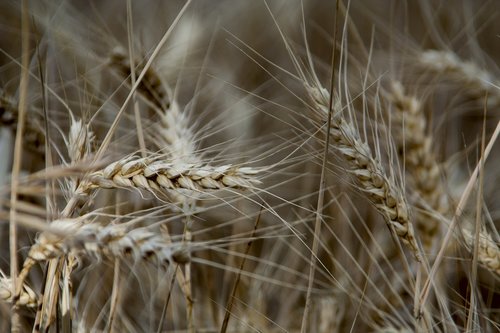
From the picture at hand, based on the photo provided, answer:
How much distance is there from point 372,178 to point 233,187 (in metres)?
0.21

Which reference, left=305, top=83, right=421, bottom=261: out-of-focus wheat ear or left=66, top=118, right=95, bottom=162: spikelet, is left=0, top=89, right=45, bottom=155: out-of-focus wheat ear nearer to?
left=66, top=118, right=95, bottom=162: spikelet

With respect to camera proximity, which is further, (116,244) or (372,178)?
(372,178)

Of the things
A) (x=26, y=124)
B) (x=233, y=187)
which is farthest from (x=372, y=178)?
(x=26, y=124)

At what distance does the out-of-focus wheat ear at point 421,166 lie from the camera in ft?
4.13

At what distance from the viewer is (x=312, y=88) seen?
0.97m

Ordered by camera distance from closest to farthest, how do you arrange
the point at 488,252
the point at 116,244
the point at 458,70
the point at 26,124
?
the point at 116,244 → the point at 488,252 → the point at 26,124 → the point at 458,70

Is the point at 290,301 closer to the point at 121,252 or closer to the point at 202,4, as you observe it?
the point at 121,252

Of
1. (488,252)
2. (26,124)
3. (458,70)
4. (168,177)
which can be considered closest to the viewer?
(168,177)

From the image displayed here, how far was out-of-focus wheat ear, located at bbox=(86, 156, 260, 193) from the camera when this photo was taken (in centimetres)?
84

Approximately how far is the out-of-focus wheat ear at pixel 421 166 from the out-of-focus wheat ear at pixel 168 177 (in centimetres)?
51

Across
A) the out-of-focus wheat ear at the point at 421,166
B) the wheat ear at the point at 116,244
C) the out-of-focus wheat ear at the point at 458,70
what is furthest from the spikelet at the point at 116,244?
the out-of-focus wheat ear at the point at 458,70

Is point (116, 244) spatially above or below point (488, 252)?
above

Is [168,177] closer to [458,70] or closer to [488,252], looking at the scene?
[488,252]

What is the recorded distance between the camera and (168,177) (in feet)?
2.77
